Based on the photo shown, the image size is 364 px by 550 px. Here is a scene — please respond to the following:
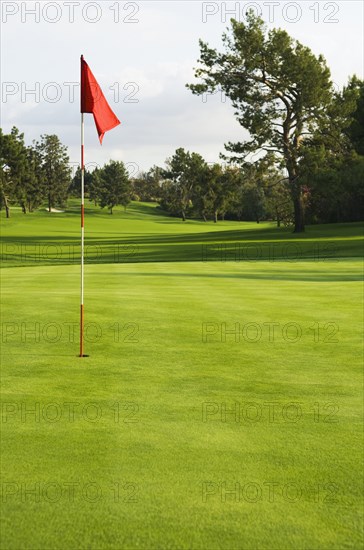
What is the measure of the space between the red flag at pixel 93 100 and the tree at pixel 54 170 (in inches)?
4661

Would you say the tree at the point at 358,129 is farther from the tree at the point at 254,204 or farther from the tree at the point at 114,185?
the tree at the point at 114,185

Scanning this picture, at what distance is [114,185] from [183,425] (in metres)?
133

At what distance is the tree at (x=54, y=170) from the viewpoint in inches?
5118

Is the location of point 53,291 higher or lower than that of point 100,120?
lower

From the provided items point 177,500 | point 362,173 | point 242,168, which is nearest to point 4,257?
point 242,168

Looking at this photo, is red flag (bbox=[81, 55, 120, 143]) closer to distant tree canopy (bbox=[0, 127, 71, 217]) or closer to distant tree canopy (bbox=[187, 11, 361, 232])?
distant tree canopy (bbox=[187, 11, 361, 232])

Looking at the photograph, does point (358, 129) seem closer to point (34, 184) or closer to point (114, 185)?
point (34, 184)

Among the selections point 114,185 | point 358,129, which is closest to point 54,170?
point 114,185

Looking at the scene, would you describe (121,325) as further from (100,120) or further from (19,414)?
(19,414)

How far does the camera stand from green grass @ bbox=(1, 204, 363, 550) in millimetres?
4699

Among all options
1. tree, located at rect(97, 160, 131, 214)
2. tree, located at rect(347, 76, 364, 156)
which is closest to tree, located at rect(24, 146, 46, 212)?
tree, located at rect(97, 160, 131, 214)

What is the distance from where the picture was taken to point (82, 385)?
8469 mm

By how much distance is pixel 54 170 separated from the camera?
135 m

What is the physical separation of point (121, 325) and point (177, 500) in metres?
7.71
